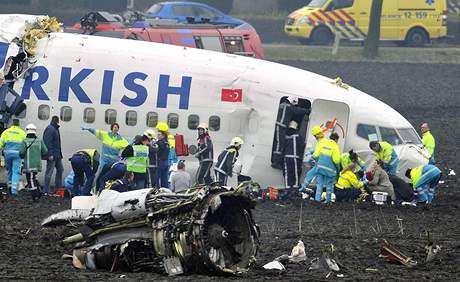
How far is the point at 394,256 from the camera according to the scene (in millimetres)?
20094

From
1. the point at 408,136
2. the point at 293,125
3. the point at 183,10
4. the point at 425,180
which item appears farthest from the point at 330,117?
the point at 183,10

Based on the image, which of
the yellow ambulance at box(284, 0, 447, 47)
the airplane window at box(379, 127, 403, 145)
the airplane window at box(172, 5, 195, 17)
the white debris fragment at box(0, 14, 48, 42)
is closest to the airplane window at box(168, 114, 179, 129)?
the white debris fragment at box(0, 14, 48, 42)

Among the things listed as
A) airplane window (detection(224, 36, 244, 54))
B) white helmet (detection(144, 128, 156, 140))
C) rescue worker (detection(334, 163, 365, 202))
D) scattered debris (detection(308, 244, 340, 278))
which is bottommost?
rescue worker (detection(334, 163, 365, 202))

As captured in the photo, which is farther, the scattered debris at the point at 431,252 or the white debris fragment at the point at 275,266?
the scattered debris at the point at 431,252

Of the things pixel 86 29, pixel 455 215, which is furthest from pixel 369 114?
pixel 86 29

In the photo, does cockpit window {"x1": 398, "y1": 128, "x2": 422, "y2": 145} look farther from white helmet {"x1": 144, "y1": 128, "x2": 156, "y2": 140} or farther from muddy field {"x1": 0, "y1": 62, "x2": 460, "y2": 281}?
white helmet {"x1": 144, "y1": 128, "x2": 156, "y2": 140}

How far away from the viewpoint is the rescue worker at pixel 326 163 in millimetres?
27625

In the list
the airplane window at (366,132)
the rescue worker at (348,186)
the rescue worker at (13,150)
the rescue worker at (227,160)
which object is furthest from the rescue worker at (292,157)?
the rescue worker at (13,150)

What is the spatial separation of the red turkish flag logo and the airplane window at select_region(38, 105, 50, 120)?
3.54 metres

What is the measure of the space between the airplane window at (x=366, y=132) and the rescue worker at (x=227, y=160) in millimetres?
2644

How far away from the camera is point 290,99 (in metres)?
28.5

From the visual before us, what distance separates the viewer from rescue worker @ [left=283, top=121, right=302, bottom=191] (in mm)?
Result: 28406

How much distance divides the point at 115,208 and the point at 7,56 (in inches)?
419

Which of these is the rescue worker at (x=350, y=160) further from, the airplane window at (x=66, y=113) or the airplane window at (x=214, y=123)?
the airplane window at (x=66, y=113)
